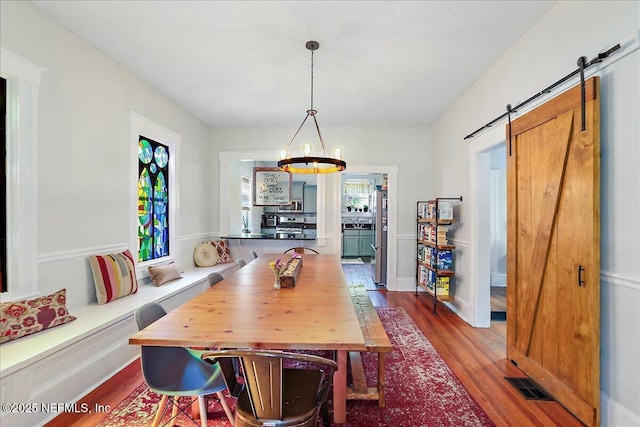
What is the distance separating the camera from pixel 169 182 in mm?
4180

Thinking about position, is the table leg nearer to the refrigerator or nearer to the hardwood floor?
the hardwood floor

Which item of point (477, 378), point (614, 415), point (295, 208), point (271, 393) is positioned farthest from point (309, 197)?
point (271, 393)

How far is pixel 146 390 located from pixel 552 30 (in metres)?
4.09

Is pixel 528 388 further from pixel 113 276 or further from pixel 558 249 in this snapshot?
pixel 113 276

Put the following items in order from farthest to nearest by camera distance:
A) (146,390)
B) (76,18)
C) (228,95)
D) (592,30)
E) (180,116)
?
(180,116) < (228,95) < (76,18) < (146,390) < (592,30)

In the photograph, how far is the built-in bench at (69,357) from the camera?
1682 millimetres

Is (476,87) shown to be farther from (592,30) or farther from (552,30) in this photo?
(592,30)

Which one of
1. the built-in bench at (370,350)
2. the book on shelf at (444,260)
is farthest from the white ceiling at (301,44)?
the built-in bench at (370,350)

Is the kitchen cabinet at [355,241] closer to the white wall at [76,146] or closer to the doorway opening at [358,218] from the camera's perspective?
the doorway opening at [358,218]

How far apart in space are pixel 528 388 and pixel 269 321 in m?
2.12

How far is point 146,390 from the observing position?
2.20 metres

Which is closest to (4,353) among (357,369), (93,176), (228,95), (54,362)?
(54,362)

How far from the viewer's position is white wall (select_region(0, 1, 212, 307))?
224 centimetres

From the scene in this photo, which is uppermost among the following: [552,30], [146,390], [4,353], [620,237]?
[552,30]
